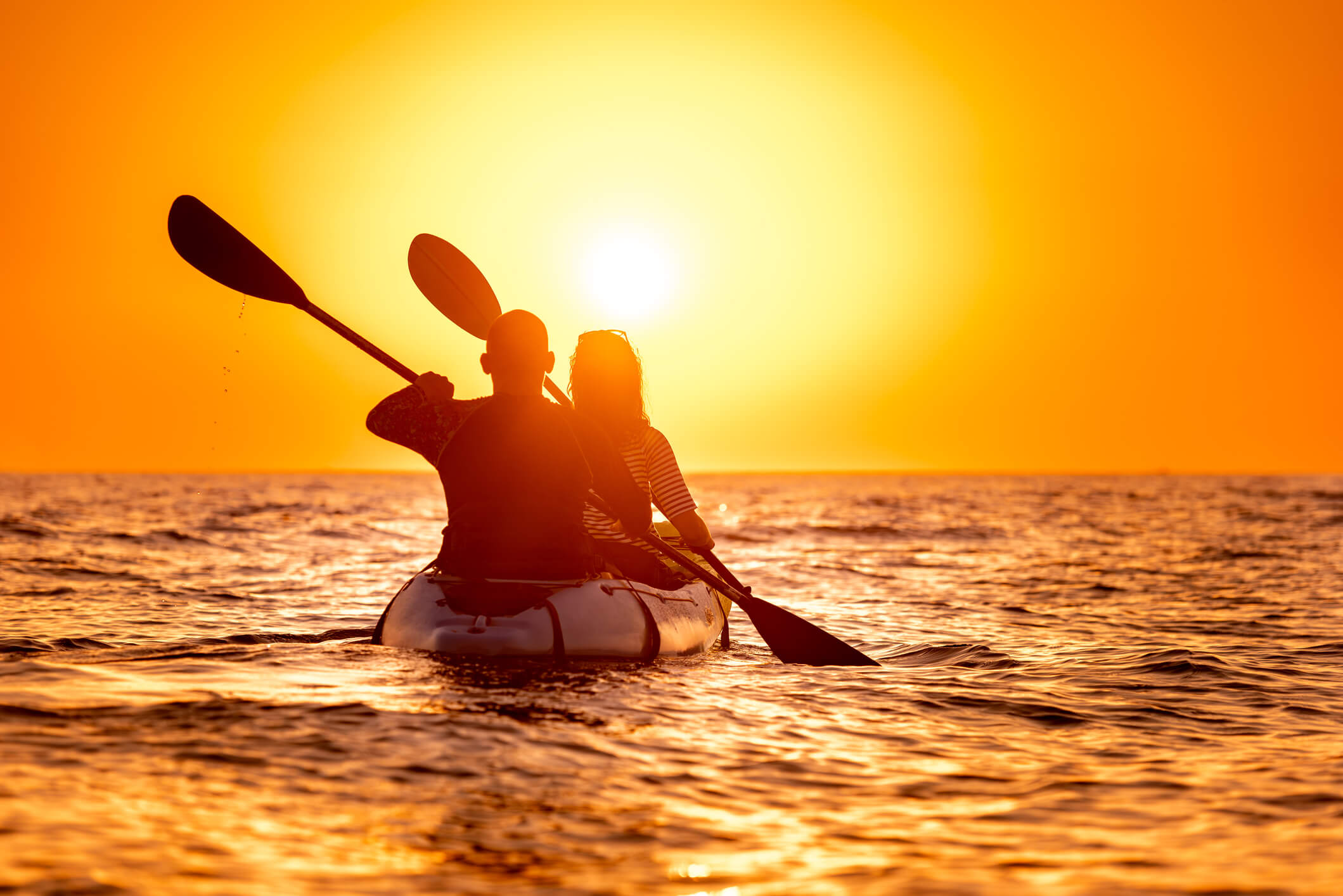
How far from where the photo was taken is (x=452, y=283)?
384 inches

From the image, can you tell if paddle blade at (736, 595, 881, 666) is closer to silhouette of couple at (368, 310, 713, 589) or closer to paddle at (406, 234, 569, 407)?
silhouette of couple at (368, 310, 713, 589)

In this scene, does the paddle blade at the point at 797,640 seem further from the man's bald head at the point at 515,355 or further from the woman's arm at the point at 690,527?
the man's bald head at the point at 515,355

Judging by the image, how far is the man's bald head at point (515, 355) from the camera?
7.21 metres

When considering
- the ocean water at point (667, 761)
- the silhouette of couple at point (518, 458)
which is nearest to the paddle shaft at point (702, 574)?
the ocean water at point (667, 761)

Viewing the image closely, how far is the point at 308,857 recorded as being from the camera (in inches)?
141

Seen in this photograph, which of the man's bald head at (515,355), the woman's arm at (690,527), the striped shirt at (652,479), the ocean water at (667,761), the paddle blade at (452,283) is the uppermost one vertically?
the paddle blade at (452,283)

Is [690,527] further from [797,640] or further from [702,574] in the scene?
[797,640]

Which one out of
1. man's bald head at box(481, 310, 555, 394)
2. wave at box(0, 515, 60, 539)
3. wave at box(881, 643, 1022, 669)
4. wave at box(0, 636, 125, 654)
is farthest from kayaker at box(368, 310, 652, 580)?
wave at box(0, 515, 60, 539)

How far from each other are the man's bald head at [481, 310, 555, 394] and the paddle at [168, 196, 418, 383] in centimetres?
194

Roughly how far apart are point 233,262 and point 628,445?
12.7 feet

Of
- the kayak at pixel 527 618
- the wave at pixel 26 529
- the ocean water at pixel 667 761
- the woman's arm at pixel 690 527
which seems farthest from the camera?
the wave at pixel 26 529

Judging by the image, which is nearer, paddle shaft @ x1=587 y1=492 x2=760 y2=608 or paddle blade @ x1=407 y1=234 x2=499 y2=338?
paddle shaft @ x1=587 y1=492 x2=760 y2=608

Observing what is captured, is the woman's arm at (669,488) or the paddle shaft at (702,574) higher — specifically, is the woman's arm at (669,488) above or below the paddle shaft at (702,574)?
above

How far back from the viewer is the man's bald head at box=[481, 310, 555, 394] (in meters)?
7.21
